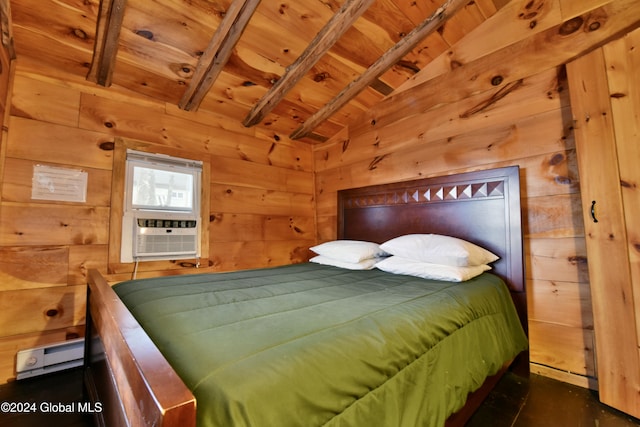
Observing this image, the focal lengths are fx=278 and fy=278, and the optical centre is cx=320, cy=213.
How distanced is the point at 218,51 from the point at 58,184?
138 centimetres

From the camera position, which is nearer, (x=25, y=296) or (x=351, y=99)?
(x=25, y=296)

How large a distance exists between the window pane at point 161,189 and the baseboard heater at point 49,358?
3.31ft

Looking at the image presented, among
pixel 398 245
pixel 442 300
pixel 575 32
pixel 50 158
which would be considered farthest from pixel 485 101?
pixel 50 158

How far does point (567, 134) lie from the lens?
5.55 feet

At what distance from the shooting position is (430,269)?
169 cm

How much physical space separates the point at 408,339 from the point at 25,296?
2281 millimetres

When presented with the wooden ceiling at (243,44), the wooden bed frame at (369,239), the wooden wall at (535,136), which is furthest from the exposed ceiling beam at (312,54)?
the wooden bed frame at (369,239)

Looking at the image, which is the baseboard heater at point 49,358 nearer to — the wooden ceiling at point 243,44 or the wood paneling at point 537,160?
the wooden ceiling at point 243,44

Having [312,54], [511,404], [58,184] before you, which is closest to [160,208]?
[58,184]

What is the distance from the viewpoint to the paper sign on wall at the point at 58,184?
1775 mm

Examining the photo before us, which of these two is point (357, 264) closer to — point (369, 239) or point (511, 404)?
point (369, 239)

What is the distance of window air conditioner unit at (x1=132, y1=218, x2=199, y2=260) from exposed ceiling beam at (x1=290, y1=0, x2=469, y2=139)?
1.50 metres

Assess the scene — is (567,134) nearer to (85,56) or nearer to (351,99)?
(351,99)

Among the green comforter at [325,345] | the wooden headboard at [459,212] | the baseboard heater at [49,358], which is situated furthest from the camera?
the wooden headboard at [459,212]
